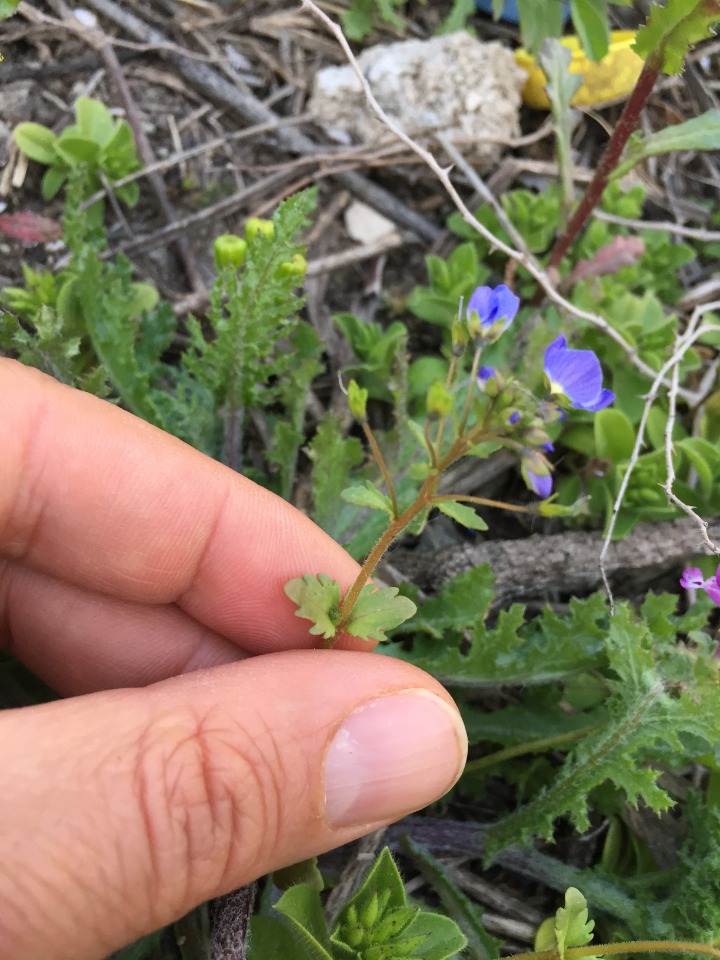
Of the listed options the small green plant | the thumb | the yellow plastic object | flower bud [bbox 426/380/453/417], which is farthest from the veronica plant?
the yellow plastic object

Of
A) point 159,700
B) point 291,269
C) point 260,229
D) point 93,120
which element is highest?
point 93,120

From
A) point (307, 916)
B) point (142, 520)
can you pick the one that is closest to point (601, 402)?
point (142, 520)

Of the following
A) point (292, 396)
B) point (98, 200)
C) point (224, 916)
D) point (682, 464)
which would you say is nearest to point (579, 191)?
point (682, 464)

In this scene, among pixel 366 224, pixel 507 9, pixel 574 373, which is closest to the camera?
pixel 574 373

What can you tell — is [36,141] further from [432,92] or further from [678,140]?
[678,140]

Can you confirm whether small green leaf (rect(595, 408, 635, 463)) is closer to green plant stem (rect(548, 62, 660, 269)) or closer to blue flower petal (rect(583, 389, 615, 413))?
green plant stem (rect(548, 62, 660, 269))

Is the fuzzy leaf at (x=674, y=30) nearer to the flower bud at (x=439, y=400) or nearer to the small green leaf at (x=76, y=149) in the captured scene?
the flower bud at (x=439, y=400)

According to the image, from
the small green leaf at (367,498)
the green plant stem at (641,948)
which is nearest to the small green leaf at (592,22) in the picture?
the small green leaf at (367,498)
